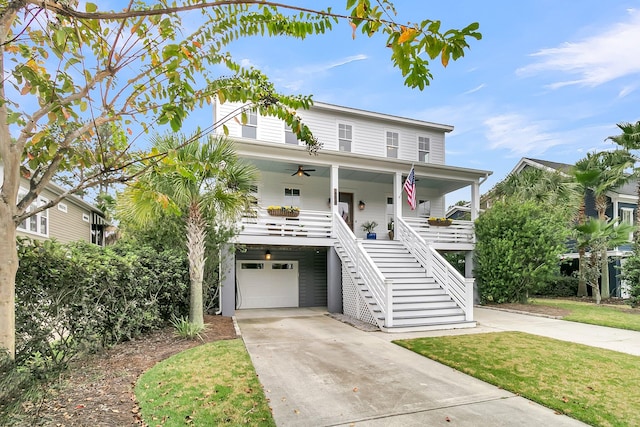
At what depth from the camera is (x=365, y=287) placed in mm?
9914

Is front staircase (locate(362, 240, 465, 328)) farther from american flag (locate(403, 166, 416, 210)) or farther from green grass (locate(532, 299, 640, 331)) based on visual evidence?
green grass (locate(532, 299, 640, 331))

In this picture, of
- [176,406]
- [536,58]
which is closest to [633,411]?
[176,406]

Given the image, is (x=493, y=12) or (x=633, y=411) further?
(x=493, y=12)

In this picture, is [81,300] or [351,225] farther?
[351,225]

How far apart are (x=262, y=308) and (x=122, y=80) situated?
1083 cm

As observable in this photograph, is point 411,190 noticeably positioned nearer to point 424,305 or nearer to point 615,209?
point 424,305

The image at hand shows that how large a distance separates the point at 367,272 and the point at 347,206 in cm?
561

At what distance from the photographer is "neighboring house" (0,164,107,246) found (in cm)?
1399

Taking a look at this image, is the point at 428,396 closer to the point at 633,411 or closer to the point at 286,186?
the point at 633,411

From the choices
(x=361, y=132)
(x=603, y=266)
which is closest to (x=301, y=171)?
(x=361, y=132)

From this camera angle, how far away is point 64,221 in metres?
17.2

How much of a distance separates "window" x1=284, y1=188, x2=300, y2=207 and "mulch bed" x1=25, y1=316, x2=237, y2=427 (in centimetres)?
754

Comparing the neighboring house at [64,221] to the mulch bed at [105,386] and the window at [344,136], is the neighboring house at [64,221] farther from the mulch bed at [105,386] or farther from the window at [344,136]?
the window at [344,136]

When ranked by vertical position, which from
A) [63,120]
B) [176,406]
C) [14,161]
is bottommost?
[176,406]
